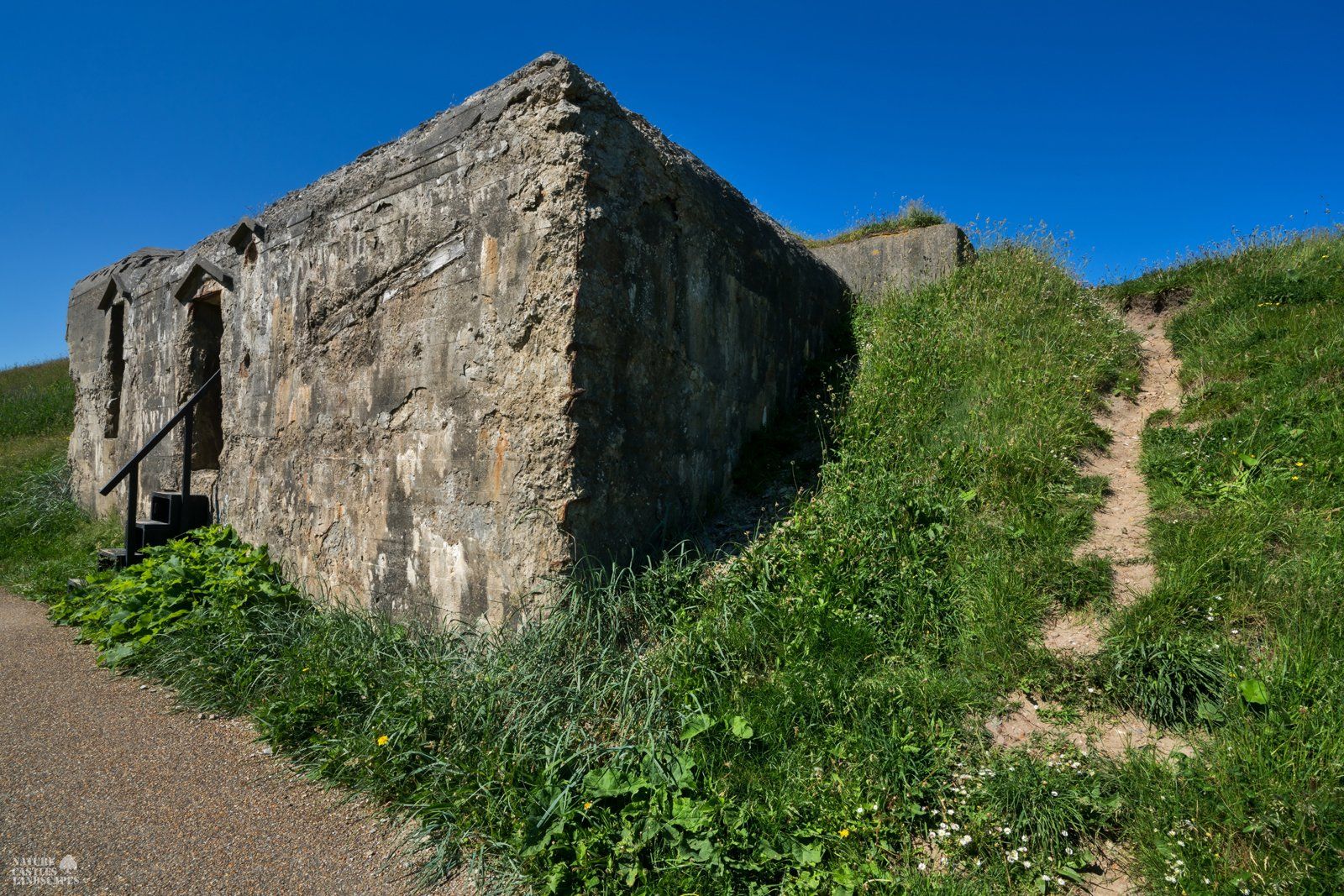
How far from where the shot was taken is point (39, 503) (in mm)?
9352

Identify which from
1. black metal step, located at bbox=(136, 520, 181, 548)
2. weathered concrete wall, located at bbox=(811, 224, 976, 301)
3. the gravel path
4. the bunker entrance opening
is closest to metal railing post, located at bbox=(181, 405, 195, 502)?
black metal step, located at bbox=(136, 520, 181, 548)

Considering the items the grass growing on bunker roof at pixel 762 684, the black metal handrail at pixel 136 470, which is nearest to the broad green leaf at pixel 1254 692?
the grass growing on bunker roof at pixel 762 684

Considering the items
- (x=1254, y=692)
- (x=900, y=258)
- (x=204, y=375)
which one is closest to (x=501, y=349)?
(x=1254, y=692)

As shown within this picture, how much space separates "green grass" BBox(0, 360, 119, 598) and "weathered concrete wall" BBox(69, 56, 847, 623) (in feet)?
9.17

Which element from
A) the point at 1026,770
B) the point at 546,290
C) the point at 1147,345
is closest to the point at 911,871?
the point at 1026,770

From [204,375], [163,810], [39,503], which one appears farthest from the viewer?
[39,503]

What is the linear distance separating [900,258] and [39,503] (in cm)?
1086

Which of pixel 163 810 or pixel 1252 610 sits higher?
pixel 1252 610

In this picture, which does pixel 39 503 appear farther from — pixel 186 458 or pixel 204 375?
pixel 186 458

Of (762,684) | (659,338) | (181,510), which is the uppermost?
(659,338)

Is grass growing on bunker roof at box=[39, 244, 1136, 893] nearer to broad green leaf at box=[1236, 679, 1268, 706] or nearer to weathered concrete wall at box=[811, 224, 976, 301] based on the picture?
broad green leaf at box=[1236, 679, 1268, 706]

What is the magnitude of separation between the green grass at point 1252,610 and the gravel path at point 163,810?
2.85 metres

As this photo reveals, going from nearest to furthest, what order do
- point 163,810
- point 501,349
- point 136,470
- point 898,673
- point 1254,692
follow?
point 1254,692
point 163,810
point 898,673
point 501,349
point 136,470

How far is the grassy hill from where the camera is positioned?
8.41 ft
